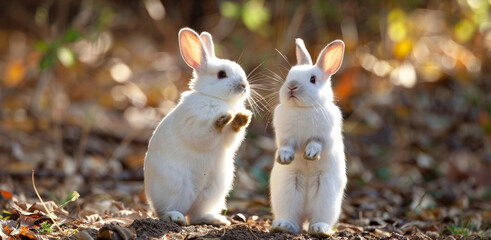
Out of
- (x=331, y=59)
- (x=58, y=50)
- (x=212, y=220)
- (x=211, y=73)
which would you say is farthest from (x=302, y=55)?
(x=58, y=50)

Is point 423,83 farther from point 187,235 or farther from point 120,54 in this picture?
point 187,235

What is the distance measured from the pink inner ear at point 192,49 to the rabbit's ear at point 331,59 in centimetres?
87

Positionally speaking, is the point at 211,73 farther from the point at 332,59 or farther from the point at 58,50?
the point at 58,50

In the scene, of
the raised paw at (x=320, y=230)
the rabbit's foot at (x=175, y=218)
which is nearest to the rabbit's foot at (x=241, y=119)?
the rabbit's foot at (x=175, y=218)

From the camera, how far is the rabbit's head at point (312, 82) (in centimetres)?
415

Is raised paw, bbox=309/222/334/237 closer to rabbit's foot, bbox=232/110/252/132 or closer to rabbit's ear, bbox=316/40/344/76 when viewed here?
rabbit's foot, bbox=232/110/252/132

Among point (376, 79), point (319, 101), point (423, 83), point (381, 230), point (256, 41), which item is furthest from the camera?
point (423, 83)

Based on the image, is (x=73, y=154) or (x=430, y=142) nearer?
(x=73, y=154)

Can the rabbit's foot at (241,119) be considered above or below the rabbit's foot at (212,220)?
above

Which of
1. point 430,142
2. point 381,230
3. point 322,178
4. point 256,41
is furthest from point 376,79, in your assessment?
point 322,178

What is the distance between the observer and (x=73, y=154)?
7.44 m

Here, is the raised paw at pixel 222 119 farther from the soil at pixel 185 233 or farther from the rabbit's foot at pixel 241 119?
the soil at pixel 185 233

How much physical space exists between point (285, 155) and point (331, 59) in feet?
2.61

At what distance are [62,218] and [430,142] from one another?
575 cm
